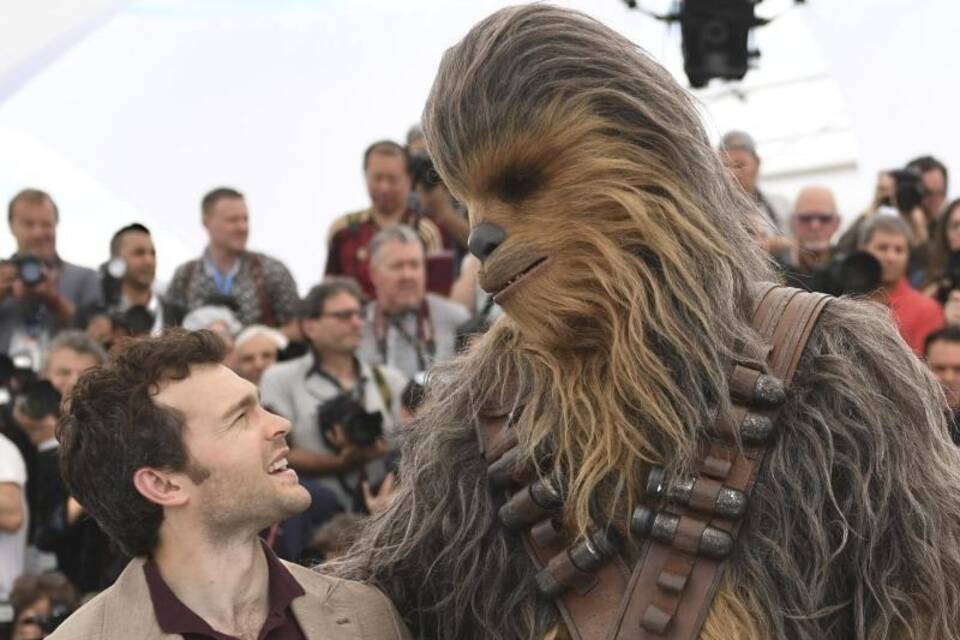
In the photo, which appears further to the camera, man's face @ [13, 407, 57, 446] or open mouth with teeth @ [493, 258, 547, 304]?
man's face @ [13, 407, 57, 446]

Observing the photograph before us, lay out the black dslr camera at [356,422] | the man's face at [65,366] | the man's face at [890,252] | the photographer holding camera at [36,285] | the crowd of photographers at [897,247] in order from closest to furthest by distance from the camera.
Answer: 1. the black dslr camera at [356,422]
2. the crowd of photographers at [897,247]
3. the man's face at [65,366]
4. the man's face at [890,252]
5. the photographer holding camera at [36,285]

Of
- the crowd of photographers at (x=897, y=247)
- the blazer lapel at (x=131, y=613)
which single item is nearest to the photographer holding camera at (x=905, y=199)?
the crowd of photographers at (x=897, y=247)

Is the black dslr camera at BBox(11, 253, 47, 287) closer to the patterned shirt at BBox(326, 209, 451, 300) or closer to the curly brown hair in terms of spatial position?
the patterned shirt at BBox(326, 209, 451, 300)

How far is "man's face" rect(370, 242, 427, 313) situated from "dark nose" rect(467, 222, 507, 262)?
4476 mm

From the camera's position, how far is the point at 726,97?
12719mm

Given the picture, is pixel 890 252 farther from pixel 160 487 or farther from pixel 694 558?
pixel 160 487

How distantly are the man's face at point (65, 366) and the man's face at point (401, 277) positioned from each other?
48.8 inches

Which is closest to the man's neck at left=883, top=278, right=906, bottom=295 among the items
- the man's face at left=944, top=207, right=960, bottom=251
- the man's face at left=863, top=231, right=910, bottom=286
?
the man's face at left=863, top=231, right=910, bottom=286

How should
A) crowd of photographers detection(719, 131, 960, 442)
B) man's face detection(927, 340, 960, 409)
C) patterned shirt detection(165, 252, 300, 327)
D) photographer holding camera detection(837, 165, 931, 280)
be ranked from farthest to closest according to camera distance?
photographer holding camera detection(837, 165, 931, 280)
patterned shirt detection(165, 252, 300, 327)
crowd of photographers detection(719, 131, 960, 442)
man's face detection(927, 340, 960, 409)

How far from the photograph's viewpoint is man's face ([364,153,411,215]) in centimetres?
886

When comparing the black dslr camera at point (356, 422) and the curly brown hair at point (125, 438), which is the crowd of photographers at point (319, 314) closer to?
the black dslr camera at point (356, 422)

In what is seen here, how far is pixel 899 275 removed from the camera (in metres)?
7.91

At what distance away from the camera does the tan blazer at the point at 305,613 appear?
12.0ft

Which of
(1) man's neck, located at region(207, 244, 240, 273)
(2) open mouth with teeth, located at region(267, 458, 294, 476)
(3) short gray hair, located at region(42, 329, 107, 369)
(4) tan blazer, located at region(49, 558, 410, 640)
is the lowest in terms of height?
(1) man's neck, located at region(207, 244, 240, 273)
